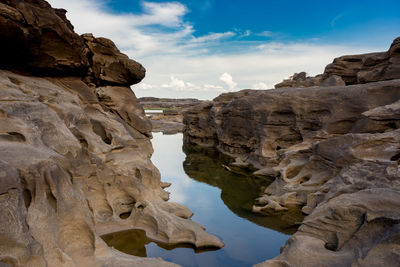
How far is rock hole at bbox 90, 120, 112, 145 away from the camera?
11961mm

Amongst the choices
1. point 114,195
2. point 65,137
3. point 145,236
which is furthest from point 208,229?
point 65,137

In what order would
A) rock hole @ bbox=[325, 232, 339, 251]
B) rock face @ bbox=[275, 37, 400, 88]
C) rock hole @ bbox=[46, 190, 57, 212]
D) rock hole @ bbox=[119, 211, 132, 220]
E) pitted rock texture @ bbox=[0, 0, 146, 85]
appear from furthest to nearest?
1. rock face @ bbox=[275, 37, 400, 88]
2. rock hole @ bbox=[119, 211, 132, 220]
3. pitted rock texture @ bbox=[0, 0, 146, 85]
4. rock hole @ bbox=[325, 232, 339, 251]
5. rock hole @ bbox=[46, 190, 57, 212]

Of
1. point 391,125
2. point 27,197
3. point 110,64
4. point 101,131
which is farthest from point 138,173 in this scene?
point 391,125

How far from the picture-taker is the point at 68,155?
7.67 meters

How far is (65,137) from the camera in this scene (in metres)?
7.88

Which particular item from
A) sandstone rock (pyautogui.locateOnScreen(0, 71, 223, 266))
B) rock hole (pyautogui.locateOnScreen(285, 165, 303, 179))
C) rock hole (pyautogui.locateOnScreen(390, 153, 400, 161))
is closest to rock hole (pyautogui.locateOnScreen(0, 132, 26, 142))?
sandstone rock (pyautogui.locateOnScreen(0, 71, 223, 266))

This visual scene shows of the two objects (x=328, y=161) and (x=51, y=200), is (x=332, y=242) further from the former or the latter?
(x=51, y=200)

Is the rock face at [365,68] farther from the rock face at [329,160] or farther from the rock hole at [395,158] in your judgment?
the rock hole at [395,158]

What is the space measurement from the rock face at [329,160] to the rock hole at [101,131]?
23.4 feet

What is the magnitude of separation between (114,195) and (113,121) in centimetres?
414

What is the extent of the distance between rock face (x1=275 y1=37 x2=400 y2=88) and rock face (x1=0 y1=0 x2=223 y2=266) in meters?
16.0

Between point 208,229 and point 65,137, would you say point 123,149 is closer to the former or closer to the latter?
point 65,137

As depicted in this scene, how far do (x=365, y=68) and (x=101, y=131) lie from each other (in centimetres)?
1933

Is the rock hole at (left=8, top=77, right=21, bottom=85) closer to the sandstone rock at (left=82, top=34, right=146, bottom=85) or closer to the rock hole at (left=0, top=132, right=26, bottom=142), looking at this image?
the rock hole at (left=0, top=132, right=26, bottom=142)
